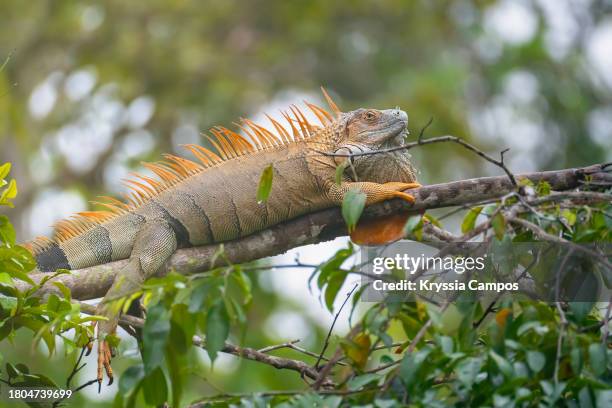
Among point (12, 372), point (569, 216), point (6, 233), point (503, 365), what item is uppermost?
point (569, 216)

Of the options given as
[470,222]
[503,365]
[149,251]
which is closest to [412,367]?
[503,365]

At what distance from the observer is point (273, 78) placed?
1655cm

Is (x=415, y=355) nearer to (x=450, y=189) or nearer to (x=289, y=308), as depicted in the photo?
(x=450, y=189)

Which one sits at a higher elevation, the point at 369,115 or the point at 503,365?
the point at 369,115

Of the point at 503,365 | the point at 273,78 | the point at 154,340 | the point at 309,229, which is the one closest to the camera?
the point at 503,365

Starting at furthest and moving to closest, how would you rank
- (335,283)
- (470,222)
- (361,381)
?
(470,222) → (335,283) → (361,381)

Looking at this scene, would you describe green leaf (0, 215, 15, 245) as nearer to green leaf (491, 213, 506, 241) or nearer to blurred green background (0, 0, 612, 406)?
green leaf (491, 213, 506, 241)

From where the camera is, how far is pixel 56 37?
1420 centimetres

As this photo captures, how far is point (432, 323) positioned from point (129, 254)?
7.90ft

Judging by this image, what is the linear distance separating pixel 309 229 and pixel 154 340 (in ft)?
7.00

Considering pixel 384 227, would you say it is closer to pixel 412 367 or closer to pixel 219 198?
pixel 219 198

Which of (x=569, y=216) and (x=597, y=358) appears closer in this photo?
(x=597, y=358)

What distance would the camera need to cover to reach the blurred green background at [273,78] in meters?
13.8

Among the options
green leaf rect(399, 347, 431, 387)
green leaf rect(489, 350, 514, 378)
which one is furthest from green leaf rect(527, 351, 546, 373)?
green leaf rect(399, 347, 431, 387)
